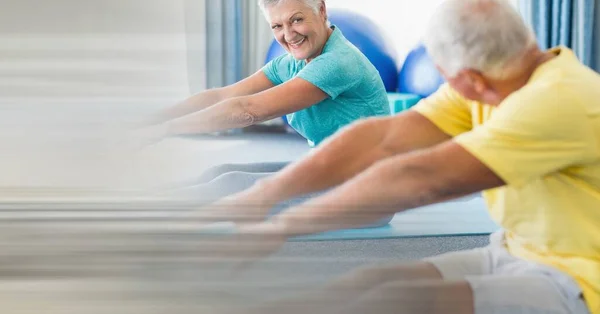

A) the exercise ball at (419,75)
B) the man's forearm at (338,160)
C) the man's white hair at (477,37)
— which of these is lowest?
the exercise ball at (419,75)

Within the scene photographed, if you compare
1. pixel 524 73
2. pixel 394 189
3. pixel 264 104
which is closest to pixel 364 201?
pixel 394 189

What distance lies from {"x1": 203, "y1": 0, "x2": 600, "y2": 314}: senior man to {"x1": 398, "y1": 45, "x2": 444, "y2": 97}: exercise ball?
2.65 meters

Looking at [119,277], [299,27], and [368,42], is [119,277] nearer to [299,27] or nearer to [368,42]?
[299,27]

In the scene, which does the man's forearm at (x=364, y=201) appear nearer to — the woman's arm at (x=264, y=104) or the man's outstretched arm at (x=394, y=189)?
the man's outstretched arm at (x=394, y=189)

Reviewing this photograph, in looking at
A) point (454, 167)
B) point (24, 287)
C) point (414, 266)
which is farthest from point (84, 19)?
point (454, 167)

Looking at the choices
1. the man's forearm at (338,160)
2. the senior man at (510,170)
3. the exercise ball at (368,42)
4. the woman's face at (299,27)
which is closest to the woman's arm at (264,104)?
the woman's face at (299,27)

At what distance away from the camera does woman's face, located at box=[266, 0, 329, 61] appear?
176 centimetres

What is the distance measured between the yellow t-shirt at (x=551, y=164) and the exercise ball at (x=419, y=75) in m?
2.66

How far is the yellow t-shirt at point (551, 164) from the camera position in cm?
82

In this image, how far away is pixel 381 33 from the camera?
156 inches

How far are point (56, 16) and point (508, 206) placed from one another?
0.72 meters

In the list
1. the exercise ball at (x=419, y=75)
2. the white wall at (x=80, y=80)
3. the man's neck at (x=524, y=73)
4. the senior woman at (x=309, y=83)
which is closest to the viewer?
the white wall at (x=80, y=80)

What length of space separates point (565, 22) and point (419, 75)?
674mm

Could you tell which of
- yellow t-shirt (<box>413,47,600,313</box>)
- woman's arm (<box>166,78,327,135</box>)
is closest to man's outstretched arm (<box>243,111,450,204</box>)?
yellow t-shirt (<box>413,47,600,313</box>)
